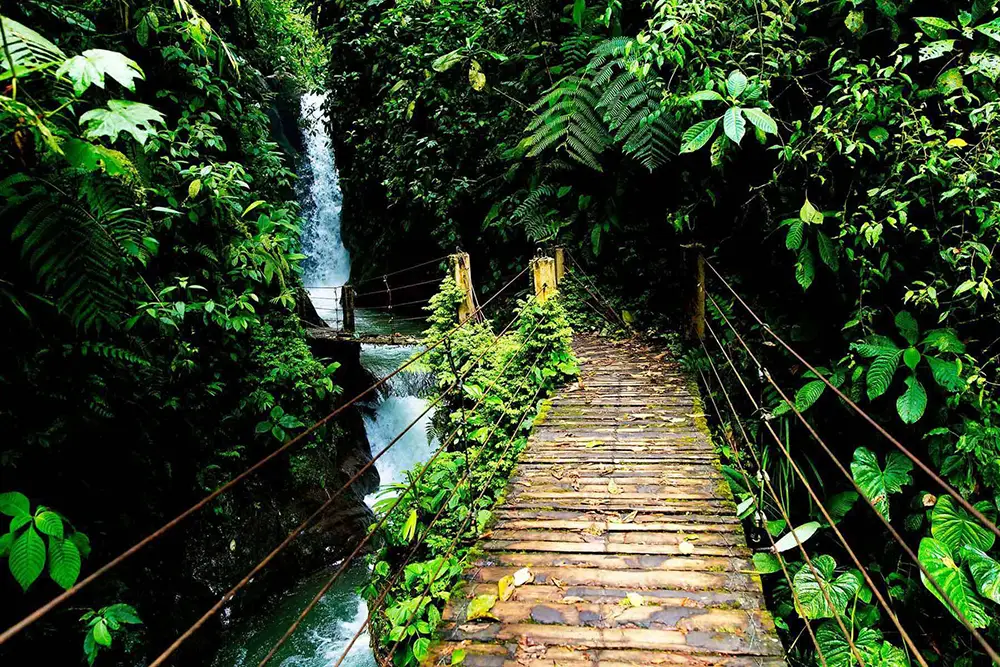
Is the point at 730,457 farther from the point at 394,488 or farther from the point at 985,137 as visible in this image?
the point at 985,137

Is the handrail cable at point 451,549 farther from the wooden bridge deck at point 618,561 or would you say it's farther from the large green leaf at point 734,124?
the large green leaf at point 734,124

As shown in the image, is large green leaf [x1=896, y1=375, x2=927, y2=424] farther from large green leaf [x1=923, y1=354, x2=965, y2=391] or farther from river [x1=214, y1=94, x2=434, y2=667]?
river [x1=214, y1=94, x2=434, y2=667]

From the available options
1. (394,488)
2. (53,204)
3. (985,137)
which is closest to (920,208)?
(985,137)

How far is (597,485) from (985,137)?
2.92 metres

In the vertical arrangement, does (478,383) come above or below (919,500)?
above

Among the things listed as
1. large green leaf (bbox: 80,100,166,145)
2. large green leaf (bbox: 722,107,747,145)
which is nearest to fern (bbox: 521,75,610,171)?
large green leaf (bbox: 722,107,747,145)

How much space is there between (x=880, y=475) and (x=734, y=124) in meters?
2.35

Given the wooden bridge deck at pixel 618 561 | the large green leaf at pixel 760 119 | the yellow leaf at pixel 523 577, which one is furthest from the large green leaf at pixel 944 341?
the yellow leaf at pixel 523 577

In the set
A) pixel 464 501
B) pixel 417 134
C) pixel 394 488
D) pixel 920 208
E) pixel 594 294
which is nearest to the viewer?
pixel 394 488

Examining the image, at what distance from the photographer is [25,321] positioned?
123 inches

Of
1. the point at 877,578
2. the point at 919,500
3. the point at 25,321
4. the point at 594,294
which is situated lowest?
the point at 877,578

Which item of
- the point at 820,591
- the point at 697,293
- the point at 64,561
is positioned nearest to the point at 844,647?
the point at 820,591

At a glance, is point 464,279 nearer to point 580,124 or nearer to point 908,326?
point 580,124

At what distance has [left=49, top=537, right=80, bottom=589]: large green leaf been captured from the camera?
2.34 meters
